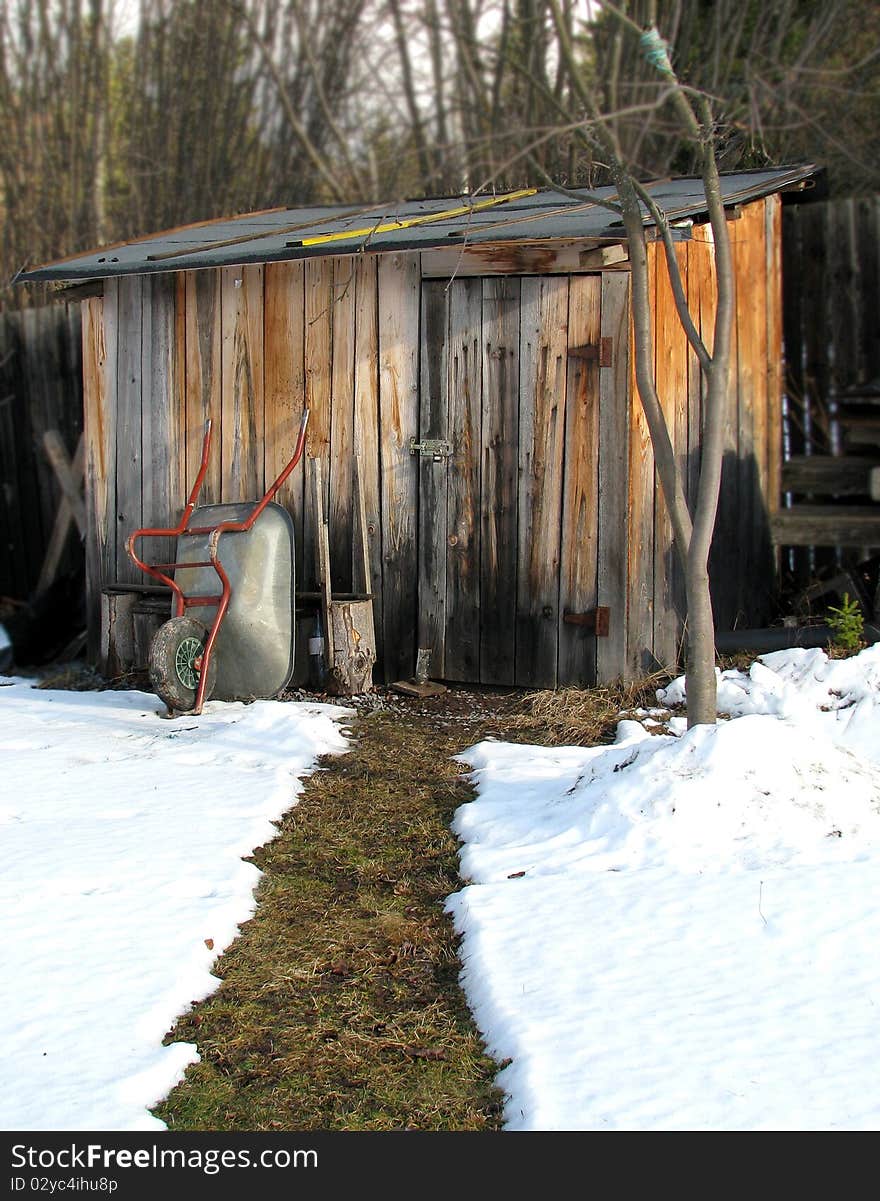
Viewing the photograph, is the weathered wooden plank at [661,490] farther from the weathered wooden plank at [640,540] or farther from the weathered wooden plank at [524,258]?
the weathered wooden plank at [524,258]

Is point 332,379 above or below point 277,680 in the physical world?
above

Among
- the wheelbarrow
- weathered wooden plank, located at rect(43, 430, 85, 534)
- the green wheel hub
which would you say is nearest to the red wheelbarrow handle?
the wheelbarrow

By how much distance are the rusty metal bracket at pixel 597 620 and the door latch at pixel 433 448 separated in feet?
3.86

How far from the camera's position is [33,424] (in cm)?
1046

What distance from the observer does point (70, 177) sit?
16.1 metres

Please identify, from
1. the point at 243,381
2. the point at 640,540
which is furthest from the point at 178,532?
the point at 640,540

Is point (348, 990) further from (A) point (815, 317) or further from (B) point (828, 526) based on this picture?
(A) point (815, 317)

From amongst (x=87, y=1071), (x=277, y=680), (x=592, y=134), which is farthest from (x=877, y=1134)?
(x=277, y=680)

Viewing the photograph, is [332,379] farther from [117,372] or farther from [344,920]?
[344,920]

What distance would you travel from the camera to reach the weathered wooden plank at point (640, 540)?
685 centimetres

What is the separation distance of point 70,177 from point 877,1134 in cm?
1575

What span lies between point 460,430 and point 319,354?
982mm

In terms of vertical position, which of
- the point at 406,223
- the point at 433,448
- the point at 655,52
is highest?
the point at 406,223

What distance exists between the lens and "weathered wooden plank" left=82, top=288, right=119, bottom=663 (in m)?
8.21
